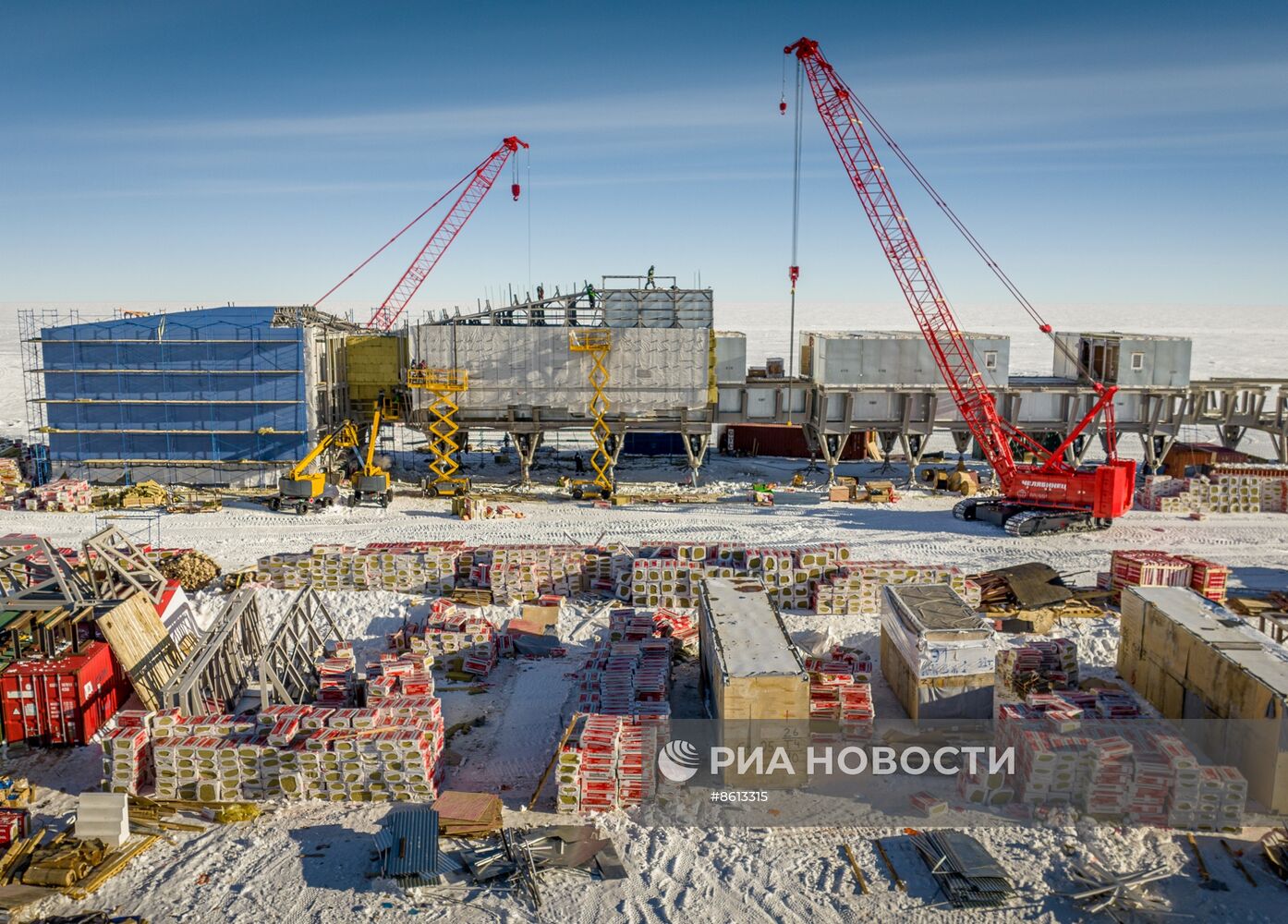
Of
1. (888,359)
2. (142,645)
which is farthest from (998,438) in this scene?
(142,645)

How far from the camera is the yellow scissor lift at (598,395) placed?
41.7 m

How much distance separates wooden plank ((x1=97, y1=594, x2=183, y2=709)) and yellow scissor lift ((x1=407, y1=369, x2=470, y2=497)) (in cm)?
2000

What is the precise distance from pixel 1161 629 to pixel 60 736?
814 inches

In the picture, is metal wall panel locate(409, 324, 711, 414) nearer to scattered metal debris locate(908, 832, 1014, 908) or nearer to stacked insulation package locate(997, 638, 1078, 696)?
stacked insulation package locate(997, 638, 1078, 696)

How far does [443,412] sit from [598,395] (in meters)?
6.40

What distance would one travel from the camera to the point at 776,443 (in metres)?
51.8

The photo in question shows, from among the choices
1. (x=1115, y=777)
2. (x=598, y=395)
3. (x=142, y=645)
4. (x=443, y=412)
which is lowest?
(x=1115, y=777)

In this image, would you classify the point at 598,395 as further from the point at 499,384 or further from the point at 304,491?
the point at 304,491

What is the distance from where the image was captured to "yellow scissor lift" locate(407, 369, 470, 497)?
4150 centimetres

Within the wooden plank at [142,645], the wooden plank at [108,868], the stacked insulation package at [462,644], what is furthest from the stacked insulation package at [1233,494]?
the wooden plank at [108,868]

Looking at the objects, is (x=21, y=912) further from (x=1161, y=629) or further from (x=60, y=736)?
(x=1161, y=629)

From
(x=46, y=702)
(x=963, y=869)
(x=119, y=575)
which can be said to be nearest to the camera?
(x=963, y=869)

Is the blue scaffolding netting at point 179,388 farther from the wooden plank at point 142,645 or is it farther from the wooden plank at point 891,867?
the wooden plank at point 891,867

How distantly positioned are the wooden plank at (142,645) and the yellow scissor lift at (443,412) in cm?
2000
